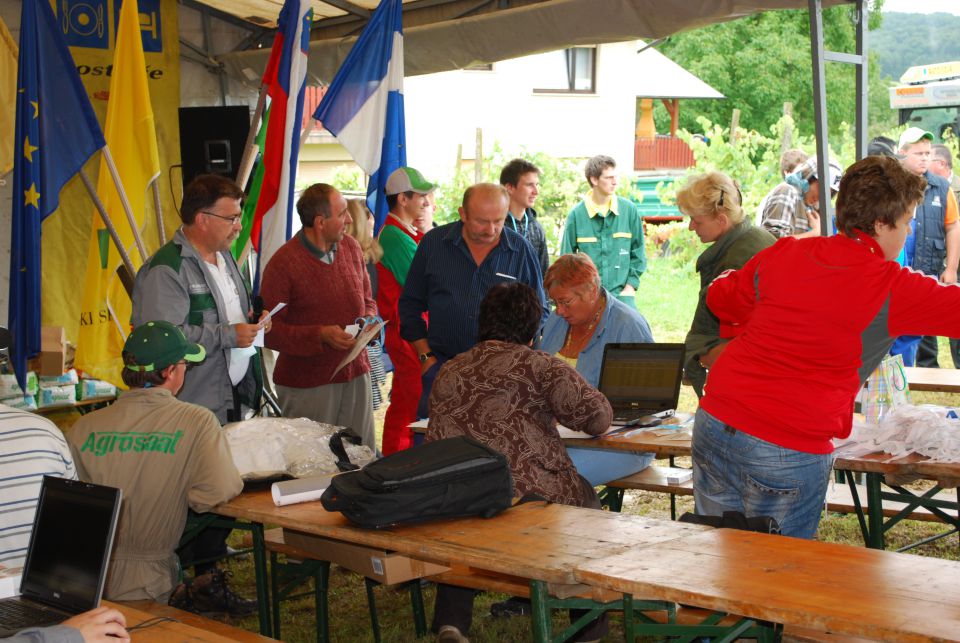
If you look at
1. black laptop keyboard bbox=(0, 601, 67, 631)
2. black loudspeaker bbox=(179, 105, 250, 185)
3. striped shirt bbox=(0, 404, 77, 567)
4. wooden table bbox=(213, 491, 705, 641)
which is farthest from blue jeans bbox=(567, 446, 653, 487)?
black loudspeaker bbox=(179, 105, 250, 185)

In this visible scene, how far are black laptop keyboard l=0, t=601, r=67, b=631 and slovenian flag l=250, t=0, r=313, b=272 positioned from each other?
4008 millimetres

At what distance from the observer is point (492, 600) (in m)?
4.86

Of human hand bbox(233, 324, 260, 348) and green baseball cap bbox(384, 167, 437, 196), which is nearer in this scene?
human hand bbox(233, 324, 260, 348)

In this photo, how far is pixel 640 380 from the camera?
4.62 meters

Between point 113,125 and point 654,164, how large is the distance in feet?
85.2

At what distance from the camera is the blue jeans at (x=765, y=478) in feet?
10.5

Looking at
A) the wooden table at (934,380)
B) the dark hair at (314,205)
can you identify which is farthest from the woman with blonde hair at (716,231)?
the dark hair at (314,205)

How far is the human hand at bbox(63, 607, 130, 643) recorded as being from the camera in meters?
2.17

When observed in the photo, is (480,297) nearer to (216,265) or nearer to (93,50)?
(216,265)

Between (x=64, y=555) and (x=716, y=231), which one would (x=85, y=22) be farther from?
(x=64, y=555)

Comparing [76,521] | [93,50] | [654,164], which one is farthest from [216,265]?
[654,164]

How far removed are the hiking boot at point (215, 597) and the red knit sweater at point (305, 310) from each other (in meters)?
1.16

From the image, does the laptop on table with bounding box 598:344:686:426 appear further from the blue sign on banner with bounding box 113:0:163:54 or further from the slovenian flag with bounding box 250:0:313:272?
the blue sign on banner with bounding box 113:0:163:54

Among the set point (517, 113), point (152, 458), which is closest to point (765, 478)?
point (152, 458)
